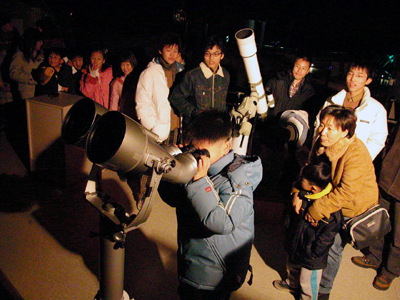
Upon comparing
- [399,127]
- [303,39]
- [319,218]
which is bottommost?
[319,218]

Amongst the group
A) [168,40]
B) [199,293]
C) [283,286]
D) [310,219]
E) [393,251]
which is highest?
[168,40]

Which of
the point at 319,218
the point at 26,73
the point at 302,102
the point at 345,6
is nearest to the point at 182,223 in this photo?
the point at 319,218

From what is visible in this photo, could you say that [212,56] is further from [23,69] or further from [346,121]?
[23,69]

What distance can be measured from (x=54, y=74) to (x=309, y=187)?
342 cm

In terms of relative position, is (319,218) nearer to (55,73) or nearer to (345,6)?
(55,73)

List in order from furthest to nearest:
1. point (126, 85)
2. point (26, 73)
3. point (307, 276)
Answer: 1. point (26, 73)
2. point (126, 85)
3. point (307, 276)

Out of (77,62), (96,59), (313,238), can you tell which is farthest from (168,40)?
(313,238)

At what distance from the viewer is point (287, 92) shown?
3.02 metres

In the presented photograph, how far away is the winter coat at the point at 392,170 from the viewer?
208cm

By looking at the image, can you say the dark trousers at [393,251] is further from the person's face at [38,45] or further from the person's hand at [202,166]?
the person's face at [38,45]

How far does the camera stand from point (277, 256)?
7.88ft

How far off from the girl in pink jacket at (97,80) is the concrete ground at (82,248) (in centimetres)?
85

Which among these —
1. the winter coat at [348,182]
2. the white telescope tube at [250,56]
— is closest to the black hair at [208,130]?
the winter coat at [348,182]

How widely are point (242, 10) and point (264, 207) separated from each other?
5012 mm
